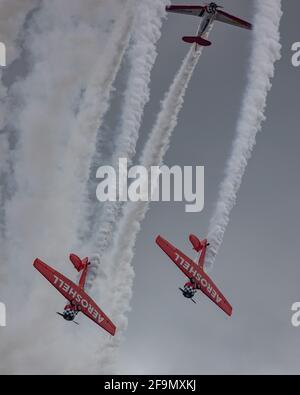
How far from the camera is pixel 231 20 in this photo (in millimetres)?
77500

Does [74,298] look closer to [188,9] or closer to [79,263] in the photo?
[79,263]

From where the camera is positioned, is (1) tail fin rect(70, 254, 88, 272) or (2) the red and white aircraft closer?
(1) tail fin rect(70, 254, 88, 272)

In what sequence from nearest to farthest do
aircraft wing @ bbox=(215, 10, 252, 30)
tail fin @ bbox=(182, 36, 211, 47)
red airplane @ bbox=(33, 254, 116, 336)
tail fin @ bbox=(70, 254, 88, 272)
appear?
1. tail fin @ bbox=(70, 254, 88, 272)
2. tail fin @ bbox=(182, 36, 211, 47)
3. red airplane @ bbox=(33, 254, 116, 336)
4. aircraft wing @ bbox=(215, 10, 252, 30)

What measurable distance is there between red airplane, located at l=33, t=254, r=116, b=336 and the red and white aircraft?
2603 centimetres

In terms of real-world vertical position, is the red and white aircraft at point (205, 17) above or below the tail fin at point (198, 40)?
above

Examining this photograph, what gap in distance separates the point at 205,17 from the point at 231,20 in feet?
9.30

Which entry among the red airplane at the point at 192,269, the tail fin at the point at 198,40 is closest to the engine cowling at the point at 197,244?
the red airplane at the point at 192,269

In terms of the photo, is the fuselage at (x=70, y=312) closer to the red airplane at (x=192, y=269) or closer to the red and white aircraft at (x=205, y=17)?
the red airplane at (x=192, y=269)

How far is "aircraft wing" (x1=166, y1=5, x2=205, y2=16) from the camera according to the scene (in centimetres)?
7638

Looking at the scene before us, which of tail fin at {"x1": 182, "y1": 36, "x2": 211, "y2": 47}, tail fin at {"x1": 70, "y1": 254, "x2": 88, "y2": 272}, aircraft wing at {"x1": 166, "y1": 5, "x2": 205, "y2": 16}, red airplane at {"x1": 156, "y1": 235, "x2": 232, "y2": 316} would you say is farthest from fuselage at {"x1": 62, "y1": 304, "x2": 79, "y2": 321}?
aircraft wing at {"x1": 166, "y1": 5, "x2": 205, "y2": 16}

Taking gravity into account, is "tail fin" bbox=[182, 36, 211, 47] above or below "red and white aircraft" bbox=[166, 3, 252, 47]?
below

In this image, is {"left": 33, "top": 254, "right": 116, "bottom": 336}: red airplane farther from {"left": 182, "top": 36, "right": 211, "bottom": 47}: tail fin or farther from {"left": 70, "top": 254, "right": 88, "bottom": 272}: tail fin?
{"left": 182, "top": 36, "right": 211, "bottom": 47}: tail fin

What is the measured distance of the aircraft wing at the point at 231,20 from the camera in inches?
3044
